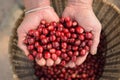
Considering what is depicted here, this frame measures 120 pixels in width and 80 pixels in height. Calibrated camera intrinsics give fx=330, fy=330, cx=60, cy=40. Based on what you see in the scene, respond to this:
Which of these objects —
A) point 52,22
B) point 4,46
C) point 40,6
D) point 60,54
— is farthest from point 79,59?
point 4,46

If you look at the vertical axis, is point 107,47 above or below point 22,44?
below

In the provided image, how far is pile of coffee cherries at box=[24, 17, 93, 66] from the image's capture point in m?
1.36

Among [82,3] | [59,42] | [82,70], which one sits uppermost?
[82,3]

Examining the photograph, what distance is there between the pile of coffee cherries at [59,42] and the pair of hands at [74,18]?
0.02 m

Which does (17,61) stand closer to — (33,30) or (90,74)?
(33,30)

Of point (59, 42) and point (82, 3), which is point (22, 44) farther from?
point (82, 3)

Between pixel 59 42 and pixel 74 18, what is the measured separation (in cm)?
14

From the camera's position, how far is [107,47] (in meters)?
1.59

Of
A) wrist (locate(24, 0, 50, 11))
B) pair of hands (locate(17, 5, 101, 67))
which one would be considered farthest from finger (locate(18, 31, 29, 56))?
wrist (locate(24, 0, 50, 11))

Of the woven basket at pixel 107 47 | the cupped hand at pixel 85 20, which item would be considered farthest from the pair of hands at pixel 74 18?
the woven basket at pixel 107 47

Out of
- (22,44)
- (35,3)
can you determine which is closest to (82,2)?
(35,3)

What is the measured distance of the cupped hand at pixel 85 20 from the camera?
4.54 ft

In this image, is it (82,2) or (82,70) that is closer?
(82,2)

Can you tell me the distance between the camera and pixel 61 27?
1390 millimetres
